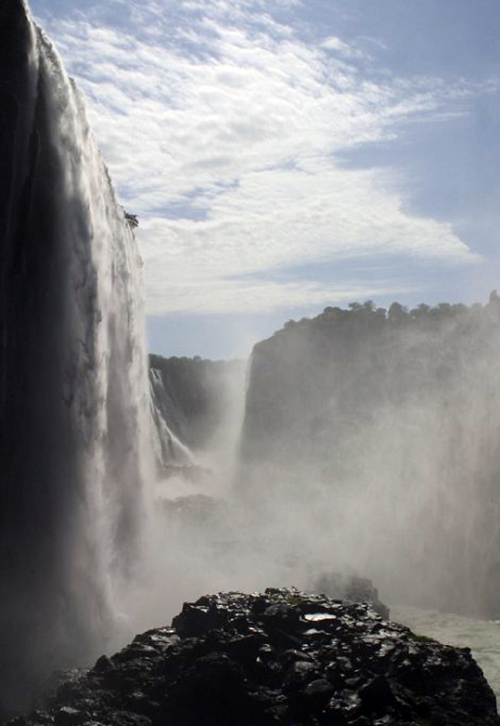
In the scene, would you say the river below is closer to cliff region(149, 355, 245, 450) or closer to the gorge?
the gorge

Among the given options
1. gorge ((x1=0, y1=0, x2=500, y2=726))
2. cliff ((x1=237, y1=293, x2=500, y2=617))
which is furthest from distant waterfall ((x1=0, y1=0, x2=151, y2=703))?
cliff ((x1=237, y1=293, x2=500, y2=617))

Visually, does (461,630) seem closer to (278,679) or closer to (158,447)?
(278,679)

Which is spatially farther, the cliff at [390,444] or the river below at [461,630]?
the cliff at [390,444]

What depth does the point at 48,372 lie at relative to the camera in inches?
934

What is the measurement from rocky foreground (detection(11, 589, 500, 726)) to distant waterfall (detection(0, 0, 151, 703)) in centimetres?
466

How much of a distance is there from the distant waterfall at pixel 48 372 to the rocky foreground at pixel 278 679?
15.3ft

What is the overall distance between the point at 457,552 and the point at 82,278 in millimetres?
28925

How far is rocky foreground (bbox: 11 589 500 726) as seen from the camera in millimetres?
15820

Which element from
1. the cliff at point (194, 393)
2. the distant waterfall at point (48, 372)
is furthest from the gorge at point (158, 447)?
the cliff at point (194, 393)

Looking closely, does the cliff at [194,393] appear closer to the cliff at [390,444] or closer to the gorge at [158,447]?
the gorge at [158,447]

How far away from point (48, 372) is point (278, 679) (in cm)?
1209

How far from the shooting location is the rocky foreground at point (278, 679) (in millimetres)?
15820

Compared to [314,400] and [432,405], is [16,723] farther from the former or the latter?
[314,400]

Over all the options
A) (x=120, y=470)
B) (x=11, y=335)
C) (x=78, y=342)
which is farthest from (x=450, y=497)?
(x=11, y=335)
